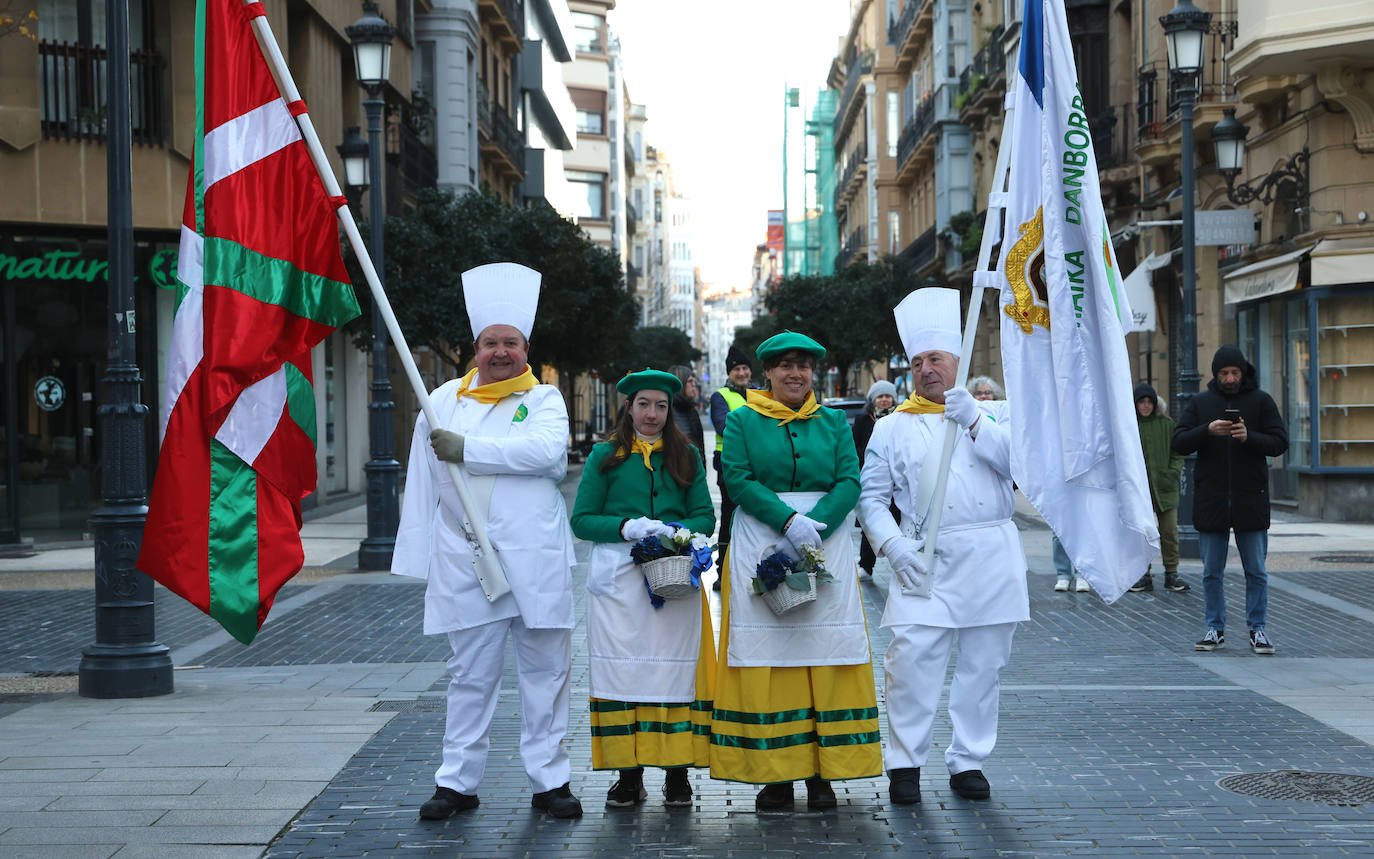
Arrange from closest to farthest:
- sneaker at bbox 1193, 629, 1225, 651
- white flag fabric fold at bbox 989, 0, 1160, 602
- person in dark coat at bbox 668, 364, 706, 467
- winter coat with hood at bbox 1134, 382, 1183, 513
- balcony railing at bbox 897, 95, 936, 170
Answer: white flag fabric fold at bbox 989, 0, 1160, 602 < sneaker at bbox 1193, 629, 1225, 651 < person in dark coat at bbox 668, 364, 706, 467 < winter coat with hood at bbox 1134, 382, 1183, 513 < balcony railing at bbox 897, 95, 936, 170

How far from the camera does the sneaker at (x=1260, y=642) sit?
10305 mm

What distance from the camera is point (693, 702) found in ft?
21.2

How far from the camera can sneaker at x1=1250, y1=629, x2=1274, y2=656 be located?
1030cm

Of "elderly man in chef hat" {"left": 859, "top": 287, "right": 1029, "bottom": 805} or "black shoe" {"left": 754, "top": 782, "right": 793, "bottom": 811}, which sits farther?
"elderly man in chef hat" {"left": 859, "top": 287, "right": 1029, "bottom": 805}

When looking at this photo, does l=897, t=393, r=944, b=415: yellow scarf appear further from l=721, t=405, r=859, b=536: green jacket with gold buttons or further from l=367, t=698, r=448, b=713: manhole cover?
l=367, t=698, r=448, b=713: manhole cover

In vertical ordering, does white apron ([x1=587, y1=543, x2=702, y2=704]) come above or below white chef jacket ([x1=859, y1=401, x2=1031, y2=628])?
below

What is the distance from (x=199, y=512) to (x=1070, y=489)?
3.68m

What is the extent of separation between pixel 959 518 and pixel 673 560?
126 centimetres

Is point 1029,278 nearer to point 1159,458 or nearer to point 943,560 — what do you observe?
point 943,560

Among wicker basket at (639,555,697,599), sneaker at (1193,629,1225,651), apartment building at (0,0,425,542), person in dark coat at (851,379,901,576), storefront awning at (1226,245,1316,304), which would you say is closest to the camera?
wicker basket at (639,555,697,599)

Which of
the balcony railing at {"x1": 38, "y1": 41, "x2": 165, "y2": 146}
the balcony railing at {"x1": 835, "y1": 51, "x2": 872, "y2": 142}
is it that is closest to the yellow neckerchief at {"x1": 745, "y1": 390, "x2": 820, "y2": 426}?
the balcony railing at {"x1": 38, "y1": 41, "x2": 165, "y2": 146}

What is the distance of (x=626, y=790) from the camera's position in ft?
21.3

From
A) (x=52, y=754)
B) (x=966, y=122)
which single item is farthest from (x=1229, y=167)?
(x=966, y=122)

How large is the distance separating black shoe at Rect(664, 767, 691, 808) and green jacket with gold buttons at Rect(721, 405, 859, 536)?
1098 millimetres
